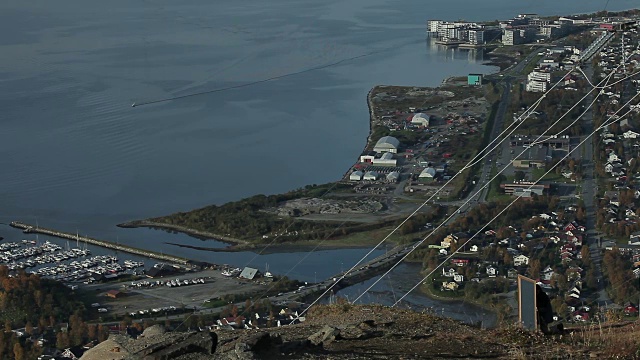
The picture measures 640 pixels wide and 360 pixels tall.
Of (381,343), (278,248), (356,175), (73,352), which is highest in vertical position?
(381,343)

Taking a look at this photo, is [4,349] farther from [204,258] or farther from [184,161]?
[184,161]

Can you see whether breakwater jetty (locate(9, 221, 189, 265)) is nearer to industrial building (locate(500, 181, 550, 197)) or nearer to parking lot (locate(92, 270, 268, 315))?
parking lot (locate(92, 270, 268, 315))

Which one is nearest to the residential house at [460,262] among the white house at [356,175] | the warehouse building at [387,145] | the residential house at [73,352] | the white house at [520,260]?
the white house at [520,260]

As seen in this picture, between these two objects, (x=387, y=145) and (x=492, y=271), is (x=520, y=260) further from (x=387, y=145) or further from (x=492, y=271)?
(x=387, y=145)

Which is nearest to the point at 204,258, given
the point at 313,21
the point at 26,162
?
the point at 26,162

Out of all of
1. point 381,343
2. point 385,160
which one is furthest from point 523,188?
point 381,343

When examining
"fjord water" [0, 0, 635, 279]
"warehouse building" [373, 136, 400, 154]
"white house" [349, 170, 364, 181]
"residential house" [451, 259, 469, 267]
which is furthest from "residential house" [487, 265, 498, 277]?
"warehouse building" [373, 136, 400, 154]
